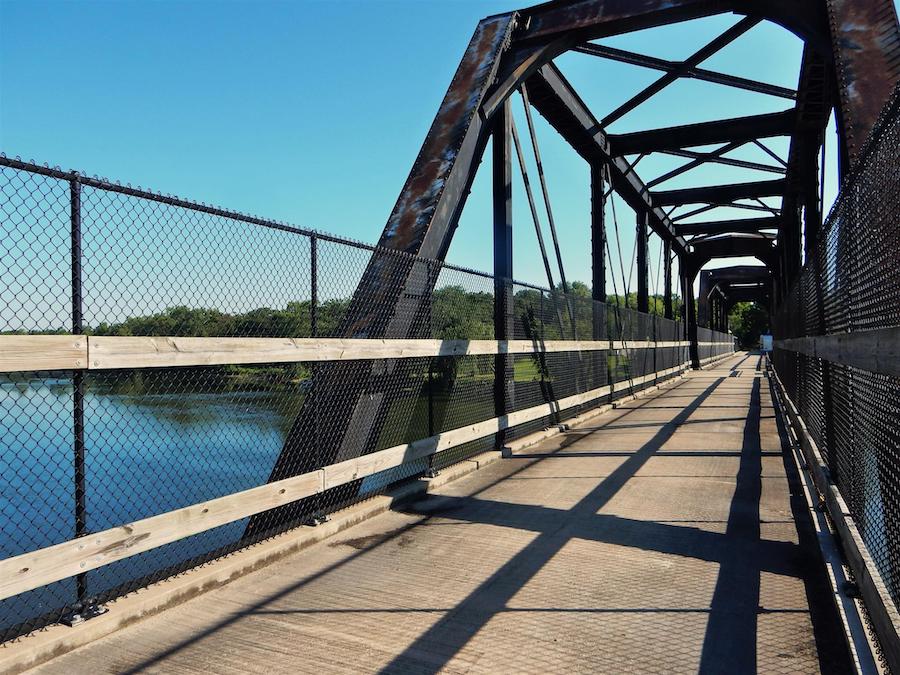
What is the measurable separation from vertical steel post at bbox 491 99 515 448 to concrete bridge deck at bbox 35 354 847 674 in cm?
201

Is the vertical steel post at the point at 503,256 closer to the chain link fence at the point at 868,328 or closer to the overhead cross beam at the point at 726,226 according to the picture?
the chain link fence at the point at 868,328

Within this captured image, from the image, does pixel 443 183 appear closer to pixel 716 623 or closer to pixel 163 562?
pixel 163 562

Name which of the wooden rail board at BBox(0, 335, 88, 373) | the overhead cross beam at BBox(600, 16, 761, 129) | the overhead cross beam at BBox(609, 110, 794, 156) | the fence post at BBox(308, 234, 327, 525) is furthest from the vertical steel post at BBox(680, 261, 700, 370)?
the wooden rail board at BBox(0, 335, 88, 373)

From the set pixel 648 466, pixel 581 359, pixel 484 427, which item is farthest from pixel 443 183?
pixel 581 359

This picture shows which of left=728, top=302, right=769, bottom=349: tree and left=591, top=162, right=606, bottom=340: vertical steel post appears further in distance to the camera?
left=728, top=302, right=769, bottom=349: tree

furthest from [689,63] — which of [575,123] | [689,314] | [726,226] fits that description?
[689,314]

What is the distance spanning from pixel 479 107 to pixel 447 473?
4.54m

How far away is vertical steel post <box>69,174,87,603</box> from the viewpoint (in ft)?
10.9

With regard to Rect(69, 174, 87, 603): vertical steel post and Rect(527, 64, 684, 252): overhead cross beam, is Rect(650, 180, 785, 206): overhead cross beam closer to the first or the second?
Rect(527, 64, 684, 252): overhead cross beam

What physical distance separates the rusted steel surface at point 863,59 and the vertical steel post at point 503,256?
417 cm

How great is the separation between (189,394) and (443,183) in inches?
157

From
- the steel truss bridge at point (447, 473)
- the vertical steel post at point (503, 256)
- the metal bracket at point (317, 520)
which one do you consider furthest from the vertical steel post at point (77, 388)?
the vertical steel post at point (503, 256)

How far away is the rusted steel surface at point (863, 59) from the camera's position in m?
5.52

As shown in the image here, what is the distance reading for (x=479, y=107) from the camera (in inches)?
324
